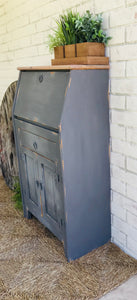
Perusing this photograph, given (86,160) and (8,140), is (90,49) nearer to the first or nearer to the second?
(86,160)

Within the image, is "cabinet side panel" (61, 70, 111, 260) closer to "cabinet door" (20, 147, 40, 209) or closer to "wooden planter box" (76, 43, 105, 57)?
"wooden planter box" (76, 43, 105, 57)

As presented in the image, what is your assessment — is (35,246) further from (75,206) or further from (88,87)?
(88,87)

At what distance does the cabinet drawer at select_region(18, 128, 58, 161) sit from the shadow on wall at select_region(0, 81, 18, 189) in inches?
31.9

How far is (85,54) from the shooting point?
5.77ft

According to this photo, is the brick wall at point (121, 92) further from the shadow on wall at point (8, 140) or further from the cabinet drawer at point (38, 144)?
the shadow on wall at point (8, 140)

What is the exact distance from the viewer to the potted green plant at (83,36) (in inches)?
69.2

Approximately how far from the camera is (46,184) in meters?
2.05

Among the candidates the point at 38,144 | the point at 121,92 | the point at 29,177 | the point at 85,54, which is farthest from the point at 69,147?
the point at 29,177

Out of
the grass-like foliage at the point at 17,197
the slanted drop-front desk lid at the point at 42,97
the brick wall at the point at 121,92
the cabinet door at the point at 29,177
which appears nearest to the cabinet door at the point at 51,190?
the cabinet door at the point at 29,177

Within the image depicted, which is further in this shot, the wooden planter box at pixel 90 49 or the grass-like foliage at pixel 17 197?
the grass-like foliage at pixel 17 197

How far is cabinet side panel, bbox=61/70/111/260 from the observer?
1.70 meters

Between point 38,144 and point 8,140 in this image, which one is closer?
point 38,144

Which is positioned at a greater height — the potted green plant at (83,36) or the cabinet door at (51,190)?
the potted green plant at (83,36)

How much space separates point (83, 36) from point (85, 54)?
0.17 m
